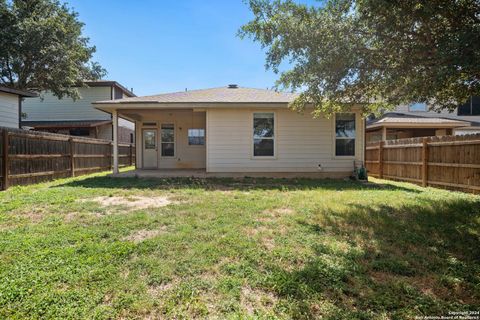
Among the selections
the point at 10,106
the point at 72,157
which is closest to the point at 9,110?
the point at 10,106

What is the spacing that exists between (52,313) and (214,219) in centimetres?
287

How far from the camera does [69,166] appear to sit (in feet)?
37.4

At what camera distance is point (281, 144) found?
35.9 feet

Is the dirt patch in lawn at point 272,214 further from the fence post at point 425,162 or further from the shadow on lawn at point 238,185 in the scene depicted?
the fence post at point 425,162

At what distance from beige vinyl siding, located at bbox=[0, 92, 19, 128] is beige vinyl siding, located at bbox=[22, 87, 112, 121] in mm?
8363

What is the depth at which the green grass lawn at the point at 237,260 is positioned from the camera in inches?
96.3

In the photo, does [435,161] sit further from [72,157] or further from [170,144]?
[72,157]

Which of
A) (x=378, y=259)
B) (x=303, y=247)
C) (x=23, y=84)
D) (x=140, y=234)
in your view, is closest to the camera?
(x=378, y=259)

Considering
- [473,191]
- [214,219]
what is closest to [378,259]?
[214,219]

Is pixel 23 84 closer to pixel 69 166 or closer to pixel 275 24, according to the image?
pixel 69 166

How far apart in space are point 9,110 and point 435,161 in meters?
15.4

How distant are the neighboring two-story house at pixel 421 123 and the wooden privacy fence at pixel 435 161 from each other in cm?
447

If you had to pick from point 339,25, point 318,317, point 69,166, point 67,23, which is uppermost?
point 67,23

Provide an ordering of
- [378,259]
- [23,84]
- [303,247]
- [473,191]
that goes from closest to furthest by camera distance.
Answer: [378,259]
[303,247]
[473,191]
[23,84]
